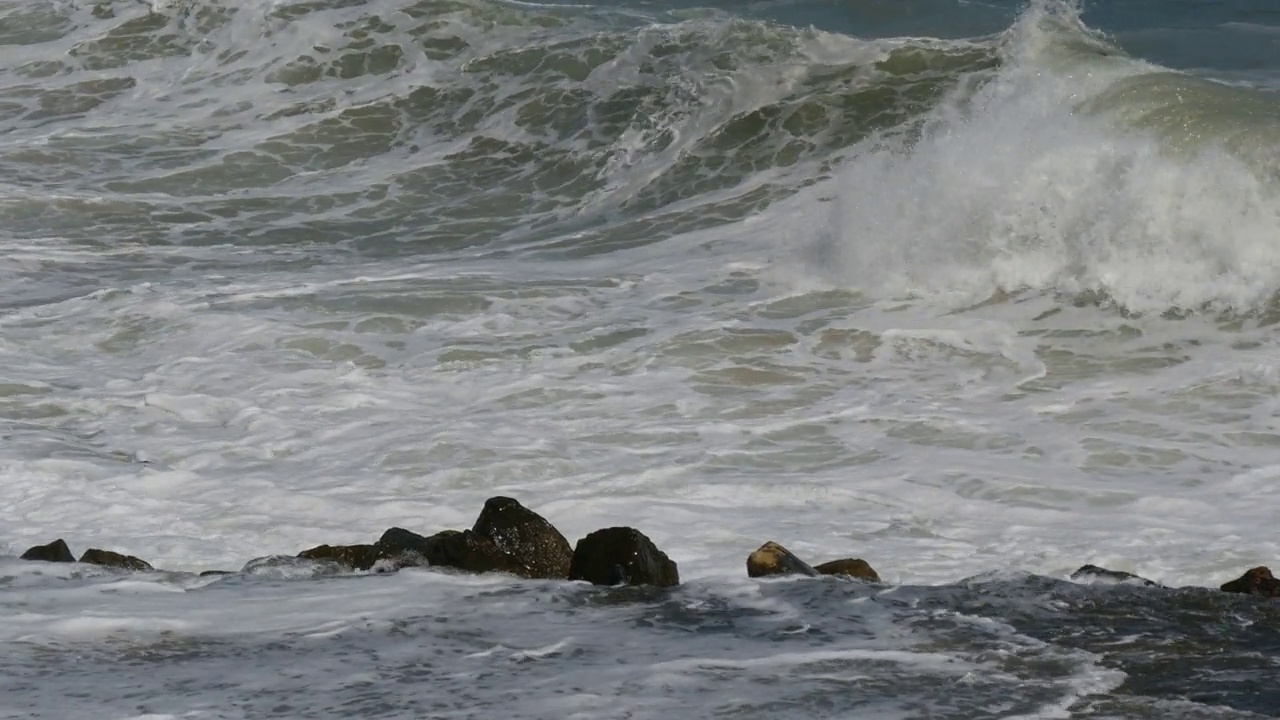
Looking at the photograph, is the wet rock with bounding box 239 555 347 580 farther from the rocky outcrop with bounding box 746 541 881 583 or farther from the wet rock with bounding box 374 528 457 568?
the rocky outcrop with bounding box 746 541 881 583

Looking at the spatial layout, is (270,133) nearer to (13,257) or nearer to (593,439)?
(13,257)

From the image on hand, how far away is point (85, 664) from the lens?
402 cm

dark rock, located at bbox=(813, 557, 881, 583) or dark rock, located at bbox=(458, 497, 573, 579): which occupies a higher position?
dark rock, located at bbox=(458, 497, 573, 579)

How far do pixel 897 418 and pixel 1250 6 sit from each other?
10815mm

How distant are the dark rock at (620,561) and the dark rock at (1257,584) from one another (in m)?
1.47

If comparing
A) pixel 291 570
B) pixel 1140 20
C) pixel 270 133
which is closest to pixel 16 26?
pixel 270 133

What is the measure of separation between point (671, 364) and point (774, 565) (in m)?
3.42

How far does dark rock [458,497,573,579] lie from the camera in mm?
4816

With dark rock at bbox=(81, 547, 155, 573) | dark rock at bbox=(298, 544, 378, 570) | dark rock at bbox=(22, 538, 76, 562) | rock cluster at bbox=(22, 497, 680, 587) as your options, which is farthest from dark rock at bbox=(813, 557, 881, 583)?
dark rock at bbox=(22, 538, 76, 562)

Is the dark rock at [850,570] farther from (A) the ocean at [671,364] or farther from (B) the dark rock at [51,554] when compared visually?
(B) the dark rock at [51,554]

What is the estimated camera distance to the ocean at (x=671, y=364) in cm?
409

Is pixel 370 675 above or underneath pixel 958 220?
underneath

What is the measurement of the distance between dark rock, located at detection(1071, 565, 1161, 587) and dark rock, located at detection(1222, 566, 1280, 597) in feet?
0.65

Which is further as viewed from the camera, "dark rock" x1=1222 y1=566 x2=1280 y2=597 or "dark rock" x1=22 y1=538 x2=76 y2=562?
"dark rock" x1=22 y1=538 x2=76 y2=562
